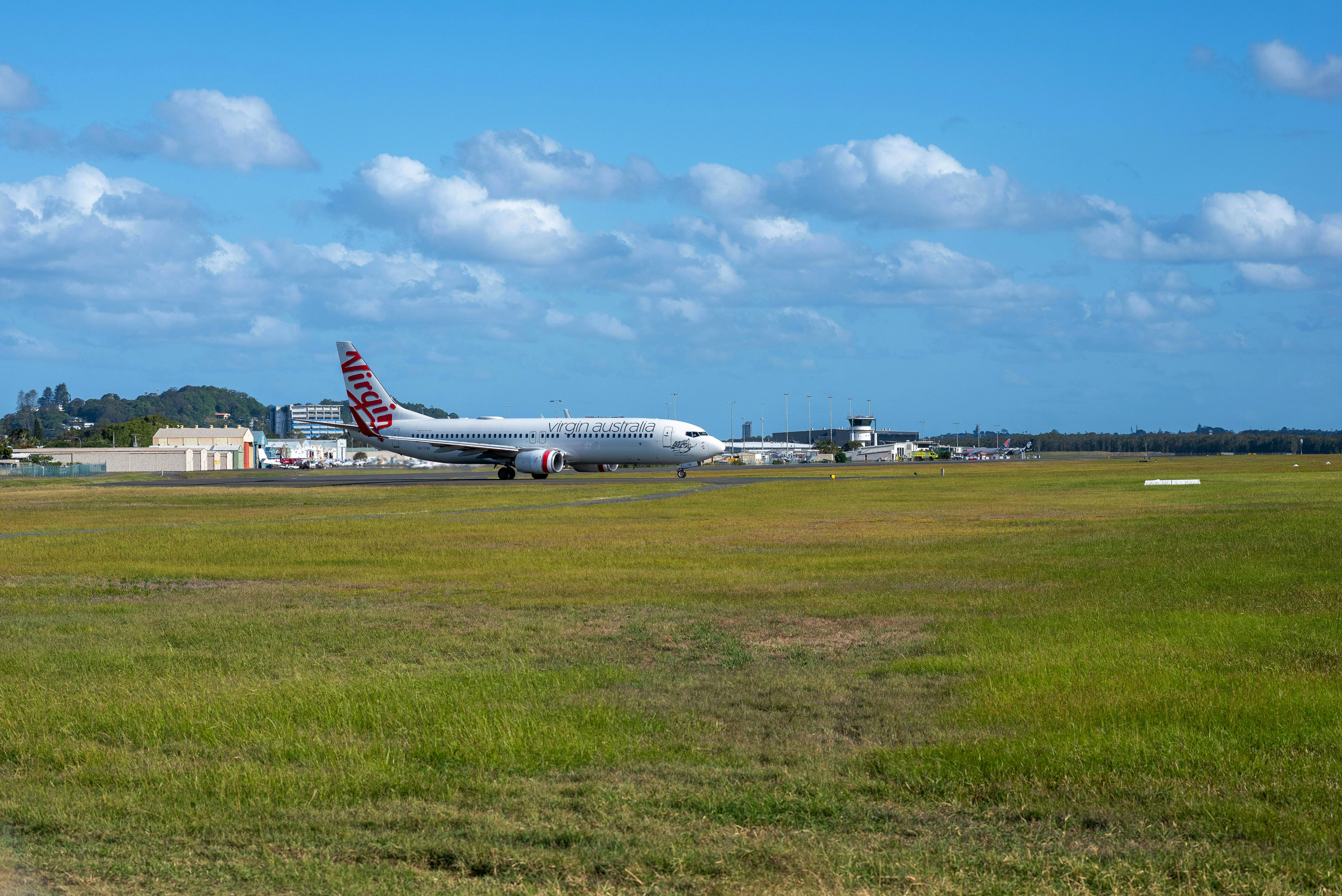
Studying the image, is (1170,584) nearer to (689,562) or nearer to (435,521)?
(689,562)

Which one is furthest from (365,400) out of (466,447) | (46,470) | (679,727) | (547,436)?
(679,727)

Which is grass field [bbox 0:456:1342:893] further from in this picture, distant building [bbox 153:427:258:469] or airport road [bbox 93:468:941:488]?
distant building [bbox 153:427:258:469]

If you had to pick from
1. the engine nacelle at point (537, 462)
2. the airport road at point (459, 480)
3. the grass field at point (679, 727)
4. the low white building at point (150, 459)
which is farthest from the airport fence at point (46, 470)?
the grass field at point (679, 727)

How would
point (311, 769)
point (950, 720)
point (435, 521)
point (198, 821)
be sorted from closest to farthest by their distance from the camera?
point (198, 821), point (311, 769), point (950, 720), point (435, 521)

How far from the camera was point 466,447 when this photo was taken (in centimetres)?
7694

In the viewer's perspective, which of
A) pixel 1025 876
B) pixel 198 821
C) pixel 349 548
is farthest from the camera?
pixel 349 548

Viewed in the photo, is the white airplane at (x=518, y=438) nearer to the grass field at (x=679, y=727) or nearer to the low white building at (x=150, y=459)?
the grass field at (x=679, y=727)

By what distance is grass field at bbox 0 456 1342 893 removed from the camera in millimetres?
6566

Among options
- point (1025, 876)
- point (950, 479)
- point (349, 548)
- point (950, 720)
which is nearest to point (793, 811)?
point (1025, 876)

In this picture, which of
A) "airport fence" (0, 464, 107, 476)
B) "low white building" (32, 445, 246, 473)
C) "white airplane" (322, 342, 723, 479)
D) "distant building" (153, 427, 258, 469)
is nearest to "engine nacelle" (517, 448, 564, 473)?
"white airplane" (322, 342, 723, 479)

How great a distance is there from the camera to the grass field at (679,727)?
259 inches

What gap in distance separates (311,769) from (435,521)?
28247 mm

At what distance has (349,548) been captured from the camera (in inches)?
1060

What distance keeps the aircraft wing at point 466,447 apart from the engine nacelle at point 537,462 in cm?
244
